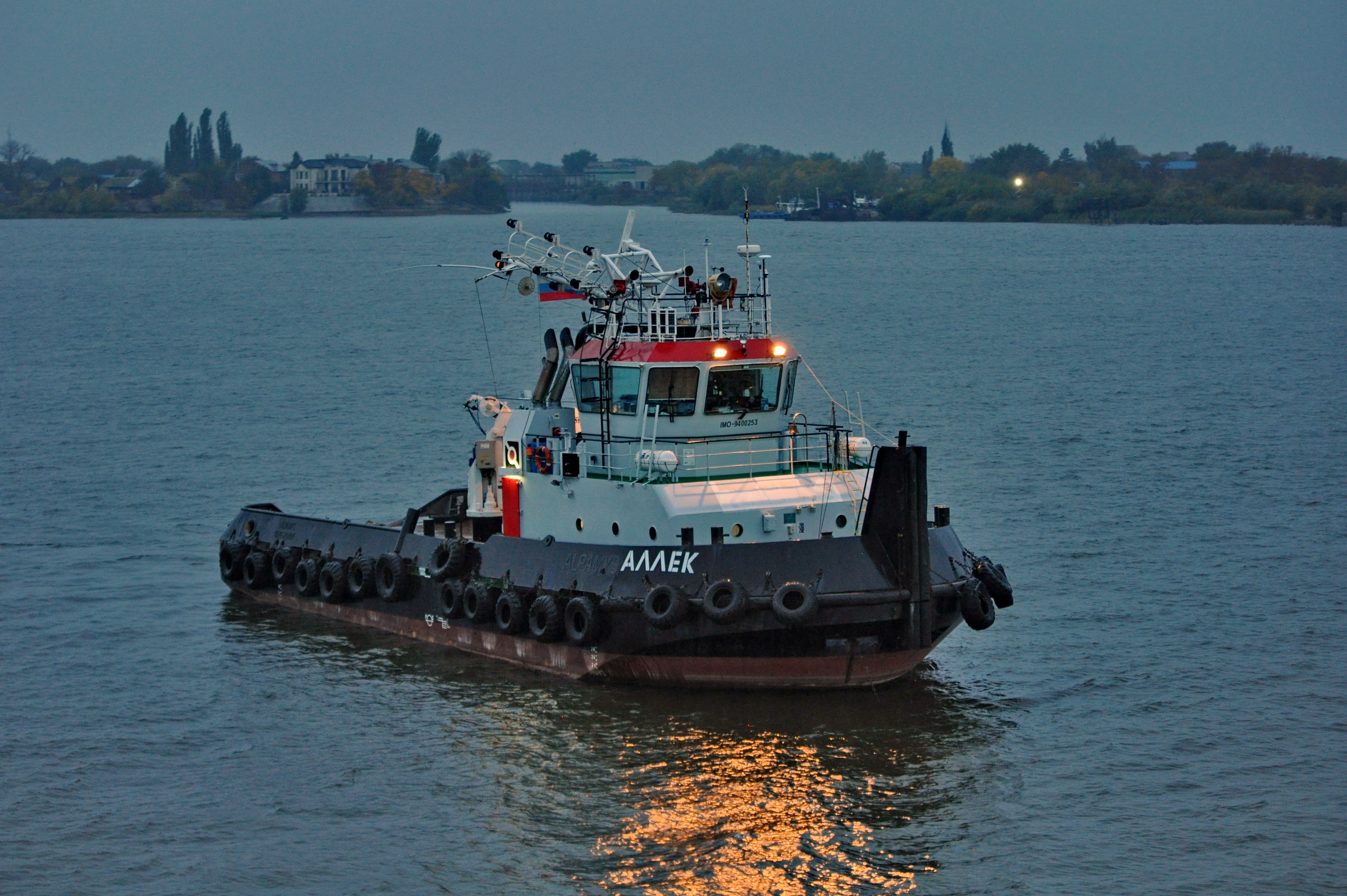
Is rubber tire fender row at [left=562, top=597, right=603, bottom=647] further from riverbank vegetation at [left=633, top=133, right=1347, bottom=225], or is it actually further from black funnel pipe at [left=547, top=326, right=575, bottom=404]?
riverbank vegetation at [left=633, top=133, right=1347, bottom=225]

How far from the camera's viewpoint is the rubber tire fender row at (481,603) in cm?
2080

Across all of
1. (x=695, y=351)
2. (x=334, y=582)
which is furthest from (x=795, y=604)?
(x=334, y=582)

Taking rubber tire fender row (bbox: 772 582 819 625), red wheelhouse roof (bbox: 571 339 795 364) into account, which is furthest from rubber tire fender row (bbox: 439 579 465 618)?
rubber tire fender row (bbox: 772 582 819 625)

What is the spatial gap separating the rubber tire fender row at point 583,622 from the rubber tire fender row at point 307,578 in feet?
19.0

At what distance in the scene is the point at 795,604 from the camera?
59.3 ft

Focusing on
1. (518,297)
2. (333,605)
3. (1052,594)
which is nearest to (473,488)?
(333,605)

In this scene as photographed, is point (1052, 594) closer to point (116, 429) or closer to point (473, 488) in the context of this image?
point (473, 488)

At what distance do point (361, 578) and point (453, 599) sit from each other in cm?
224

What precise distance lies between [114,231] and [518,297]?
10367cm

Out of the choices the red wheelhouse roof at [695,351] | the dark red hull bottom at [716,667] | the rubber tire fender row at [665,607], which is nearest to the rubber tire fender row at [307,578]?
the dark red hull bottom at [716,667]

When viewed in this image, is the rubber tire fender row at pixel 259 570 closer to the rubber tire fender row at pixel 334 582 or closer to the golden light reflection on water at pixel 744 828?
the rubber tire fender row at pixel 334 582

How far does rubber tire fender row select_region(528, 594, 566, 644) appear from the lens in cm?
1967

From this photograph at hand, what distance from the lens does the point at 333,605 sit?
2362 cm

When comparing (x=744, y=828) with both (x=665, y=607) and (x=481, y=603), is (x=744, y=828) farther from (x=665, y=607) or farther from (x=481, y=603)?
(x=481, y=603)
